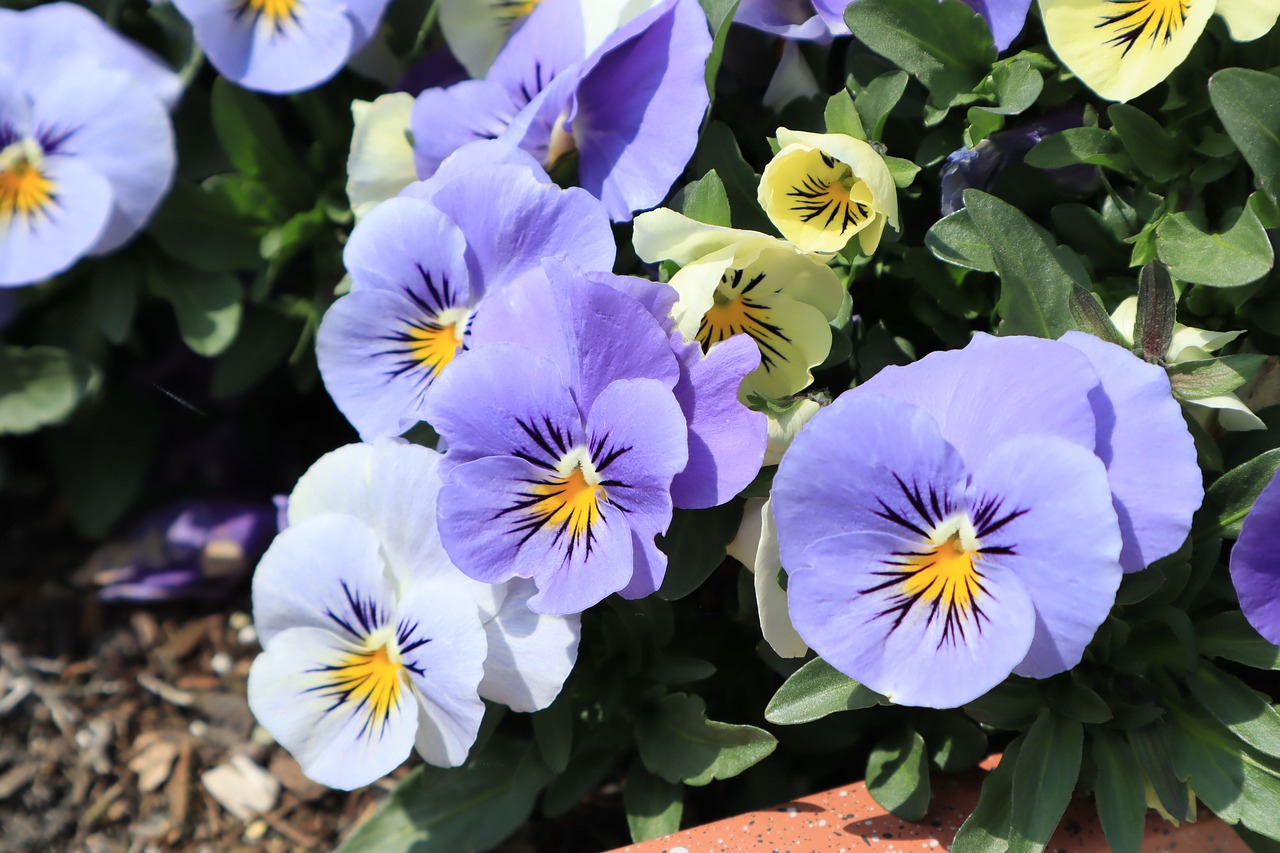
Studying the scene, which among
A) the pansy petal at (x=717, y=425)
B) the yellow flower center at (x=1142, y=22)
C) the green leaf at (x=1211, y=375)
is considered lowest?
the pansy petal at (x=717, y=425)

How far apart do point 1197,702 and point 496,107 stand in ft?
2.59

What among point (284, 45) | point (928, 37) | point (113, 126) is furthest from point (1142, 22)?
point (113, 126)

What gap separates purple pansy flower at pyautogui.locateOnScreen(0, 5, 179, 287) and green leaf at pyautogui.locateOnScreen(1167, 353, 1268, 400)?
101cm

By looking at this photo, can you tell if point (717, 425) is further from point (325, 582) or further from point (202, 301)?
point (202, 301)

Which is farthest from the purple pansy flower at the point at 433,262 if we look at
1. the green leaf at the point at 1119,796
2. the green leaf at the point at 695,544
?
the green leaf at the point at 1119,796

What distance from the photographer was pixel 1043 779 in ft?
2.74

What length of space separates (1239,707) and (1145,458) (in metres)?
0.24

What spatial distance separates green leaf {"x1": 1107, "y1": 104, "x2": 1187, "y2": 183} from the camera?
0.90 m

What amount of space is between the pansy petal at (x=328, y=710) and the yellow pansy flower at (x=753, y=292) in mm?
377

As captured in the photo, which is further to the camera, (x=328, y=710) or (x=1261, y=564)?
(x=328, y=710)

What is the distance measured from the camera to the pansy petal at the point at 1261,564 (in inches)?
27.9

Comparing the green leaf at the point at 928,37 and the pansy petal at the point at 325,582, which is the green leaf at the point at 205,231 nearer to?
the pansy petal at the point at 325,582

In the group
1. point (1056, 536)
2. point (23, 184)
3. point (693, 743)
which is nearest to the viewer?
point (1056, 536)

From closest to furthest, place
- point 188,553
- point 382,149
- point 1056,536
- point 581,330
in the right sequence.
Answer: point 1056,536 → point 581,330 → point 382,149 → point 188,553
